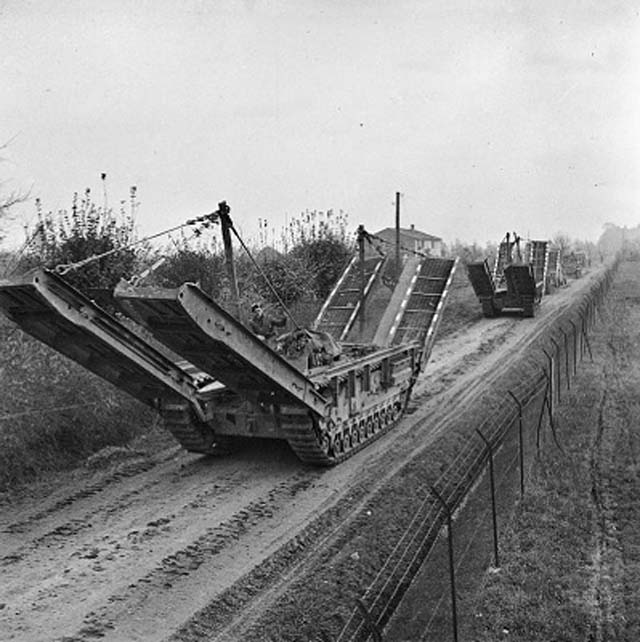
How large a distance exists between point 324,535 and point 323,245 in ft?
57.4

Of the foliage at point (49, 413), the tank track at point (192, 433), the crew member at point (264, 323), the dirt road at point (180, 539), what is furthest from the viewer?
the crew member at point (264, 323)

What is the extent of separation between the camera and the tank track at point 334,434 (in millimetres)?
11492

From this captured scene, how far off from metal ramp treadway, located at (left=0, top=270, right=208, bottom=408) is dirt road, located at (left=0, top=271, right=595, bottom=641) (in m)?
1.48

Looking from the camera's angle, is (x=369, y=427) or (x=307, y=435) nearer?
(x=307, y=435)

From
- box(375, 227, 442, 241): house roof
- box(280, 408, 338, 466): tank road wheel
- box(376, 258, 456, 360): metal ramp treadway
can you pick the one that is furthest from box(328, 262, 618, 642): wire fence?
box(375, 227, 442, 241): house roof

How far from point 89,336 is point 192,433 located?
3.22m

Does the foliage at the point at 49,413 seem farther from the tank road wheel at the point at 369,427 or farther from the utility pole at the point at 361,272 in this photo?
the utility pole at the point at 361,272

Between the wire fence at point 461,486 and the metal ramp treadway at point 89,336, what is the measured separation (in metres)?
3.90

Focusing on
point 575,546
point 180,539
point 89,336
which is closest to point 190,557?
point 180,539

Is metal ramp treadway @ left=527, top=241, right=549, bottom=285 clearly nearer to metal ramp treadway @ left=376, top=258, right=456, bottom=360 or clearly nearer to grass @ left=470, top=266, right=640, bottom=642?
metal ramp treadway @ left=376, top=258, right=456, bottom=360

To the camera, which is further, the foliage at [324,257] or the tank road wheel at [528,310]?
the tank road wheel at [528,310]

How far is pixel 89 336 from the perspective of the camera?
920 centimetres

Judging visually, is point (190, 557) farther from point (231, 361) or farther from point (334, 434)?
point (334, 434)

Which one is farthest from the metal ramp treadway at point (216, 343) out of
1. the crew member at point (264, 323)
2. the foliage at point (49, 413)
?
the foliage at point (49, 413)
